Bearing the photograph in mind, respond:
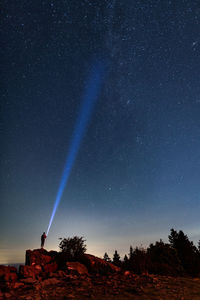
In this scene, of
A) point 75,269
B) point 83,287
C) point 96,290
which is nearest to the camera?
point 96,290

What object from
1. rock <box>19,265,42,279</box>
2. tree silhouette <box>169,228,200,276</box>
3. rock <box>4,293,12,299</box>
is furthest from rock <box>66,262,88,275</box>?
tree silhouette <box>169,228,200,276</box>

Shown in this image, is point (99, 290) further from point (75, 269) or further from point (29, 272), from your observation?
point (29, 272)

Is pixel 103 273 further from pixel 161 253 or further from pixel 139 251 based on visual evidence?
pixel 161 253

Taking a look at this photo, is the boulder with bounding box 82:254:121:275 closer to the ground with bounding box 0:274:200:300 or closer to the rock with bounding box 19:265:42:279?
the ground with bounding box 0:274:200:300

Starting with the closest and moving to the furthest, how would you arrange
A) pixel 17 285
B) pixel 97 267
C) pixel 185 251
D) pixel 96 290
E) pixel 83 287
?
pixel 96 290, pixel 83 287, pixel 17 285, pixel 97 267, pixel 185 251

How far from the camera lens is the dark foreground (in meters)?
6.32

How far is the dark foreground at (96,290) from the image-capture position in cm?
632

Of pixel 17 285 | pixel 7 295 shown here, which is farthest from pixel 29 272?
pixel 7 295

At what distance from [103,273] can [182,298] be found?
17.2 feet

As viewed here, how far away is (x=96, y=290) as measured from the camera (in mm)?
7031

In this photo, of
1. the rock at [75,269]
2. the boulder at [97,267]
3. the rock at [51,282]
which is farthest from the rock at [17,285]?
the boulder at [97,267]

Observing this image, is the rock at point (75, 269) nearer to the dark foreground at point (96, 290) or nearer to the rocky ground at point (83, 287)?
the rocky ground at point (83, 287)

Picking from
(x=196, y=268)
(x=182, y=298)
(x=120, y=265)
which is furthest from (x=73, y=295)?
(x=196, y=268)

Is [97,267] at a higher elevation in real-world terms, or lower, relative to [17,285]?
lower
